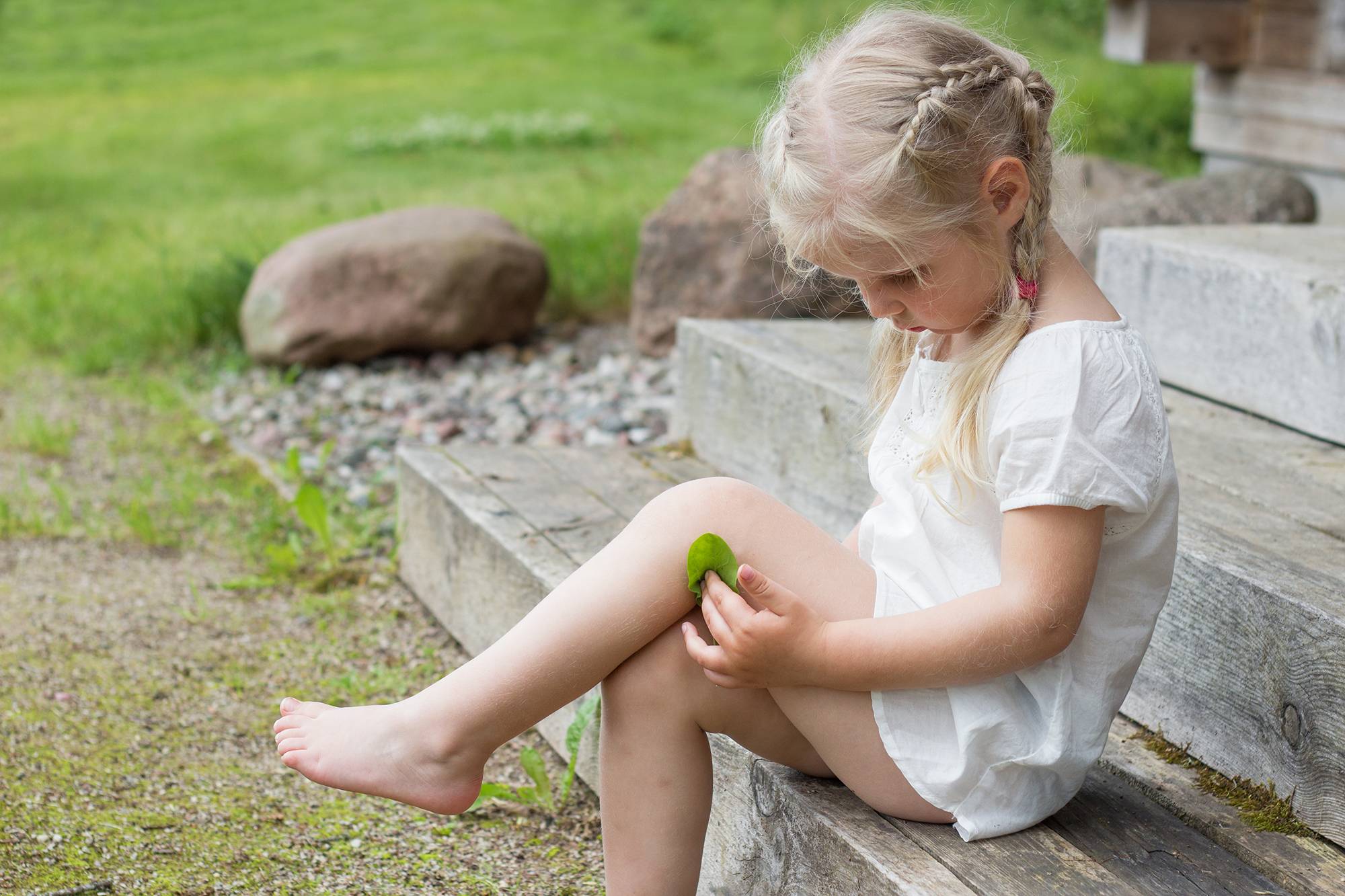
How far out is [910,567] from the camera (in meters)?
1.45

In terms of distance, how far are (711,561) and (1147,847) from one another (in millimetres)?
580

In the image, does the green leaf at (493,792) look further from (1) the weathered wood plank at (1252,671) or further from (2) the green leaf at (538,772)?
(1) the weathered wood plank at (1252,671)

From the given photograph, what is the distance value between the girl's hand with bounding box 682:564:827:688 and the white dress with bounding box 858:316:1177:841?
10 cm

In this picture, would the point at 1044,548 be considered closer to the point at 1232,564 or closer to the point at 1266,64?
the point at 1232,564

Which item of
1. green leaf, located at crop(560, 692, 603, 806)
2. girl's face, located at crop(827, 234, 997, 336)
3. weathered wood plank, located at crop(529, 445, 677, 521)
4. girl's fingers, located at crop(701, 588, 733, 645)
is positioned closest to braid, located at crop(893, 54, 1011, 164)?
girl's face, located at crop(827, 234, 997, 336)

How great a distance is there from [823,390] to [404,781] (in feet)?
4.31

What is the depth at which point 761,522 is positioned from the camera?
4.86 ft

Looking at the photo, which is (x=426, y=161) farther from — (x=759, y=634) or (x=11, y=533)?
(x=759, y=634)

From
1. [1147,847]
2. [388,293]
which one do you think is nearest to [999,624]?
[1147,847]

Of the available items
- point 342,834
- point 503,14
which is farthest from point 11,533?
point 503,14

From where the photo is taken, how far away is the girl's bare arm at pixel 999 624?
1.30 m

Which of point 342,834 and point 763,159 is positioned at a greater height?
point 763,159

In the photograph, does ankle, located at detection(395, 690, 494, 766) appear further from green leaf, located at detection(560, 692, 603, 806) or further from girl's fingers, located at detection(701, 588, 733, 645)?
green leaf, located at detection(560, 692, 603, 806)

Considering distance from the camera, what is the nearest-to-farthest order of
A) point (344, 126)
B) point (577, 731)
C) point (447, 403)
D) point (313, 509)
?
point (577, 731), point (313, 509), point (447, 403), point (344, 126)
